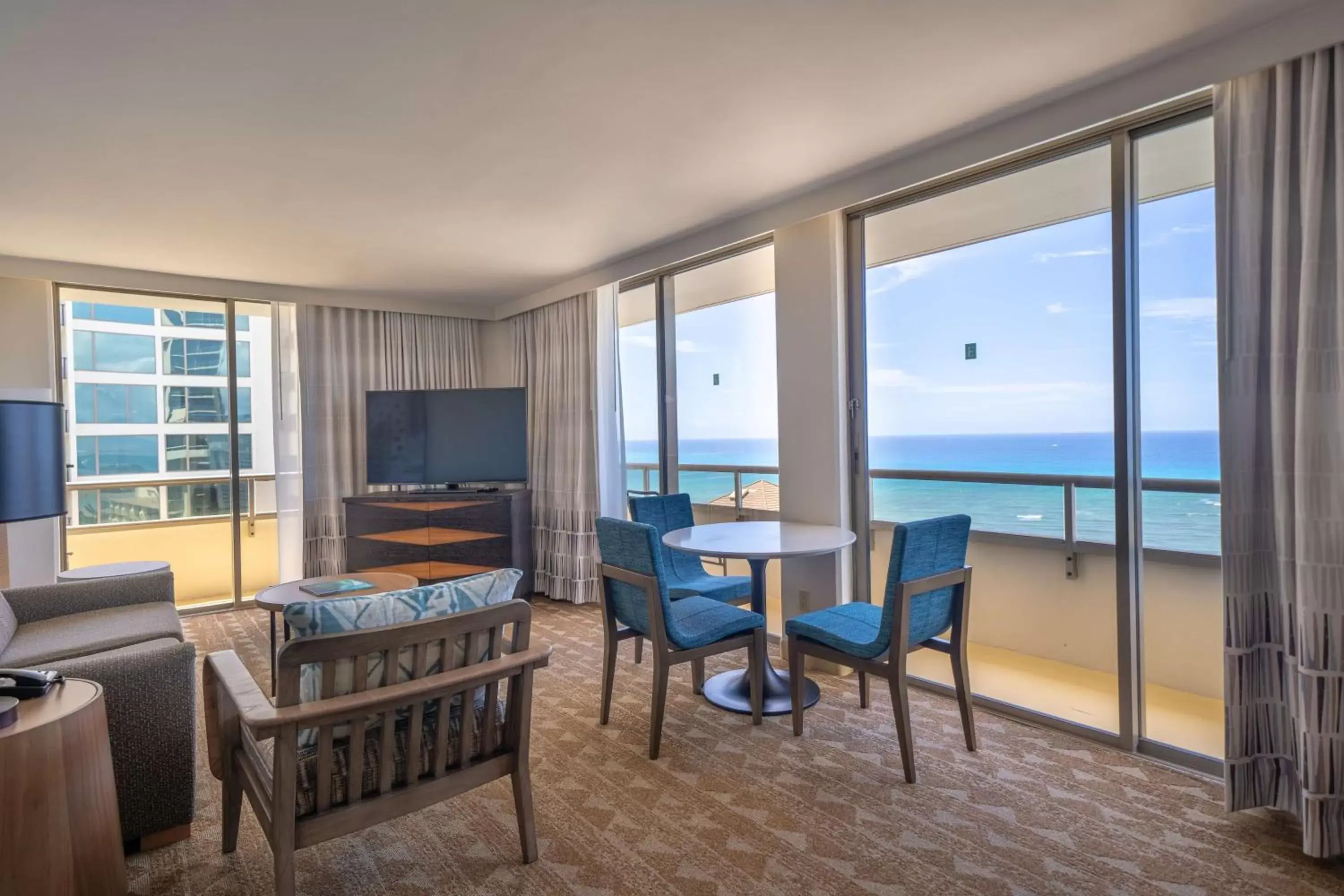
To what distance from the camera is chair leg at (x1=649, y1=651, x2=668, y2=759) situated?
8.61 feet

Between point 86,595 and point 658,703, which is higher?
point 86,595

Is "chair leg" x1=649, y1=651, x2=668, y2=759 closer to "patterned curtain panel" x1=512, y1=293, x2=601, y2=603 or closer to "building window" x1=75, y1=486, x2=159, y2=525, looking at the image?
"patterned curtain panel" x1=512, y1=293, x2=601, y2=603

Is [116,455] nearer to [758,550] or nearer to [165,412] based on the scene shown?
[165,412]

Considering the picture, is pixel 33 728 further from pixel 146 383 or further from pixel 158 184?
pixel 146 383

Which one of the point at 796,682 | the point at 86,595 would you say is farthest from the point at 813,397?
the point at 86,595

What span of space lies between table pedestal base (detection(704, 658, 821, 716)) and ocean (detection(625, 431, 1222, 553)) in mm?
975

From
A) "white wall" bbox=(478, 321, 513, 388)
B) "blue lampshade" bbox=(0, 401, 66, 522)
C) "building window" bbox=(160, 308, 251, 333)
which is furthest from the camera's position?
"white wall" bbox=(478, 321, 513, 388)

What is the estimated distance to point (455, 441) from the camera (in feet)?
18.0

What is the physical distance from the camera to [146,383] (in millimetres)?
5309

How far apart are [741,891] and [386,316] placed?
5.27 meters

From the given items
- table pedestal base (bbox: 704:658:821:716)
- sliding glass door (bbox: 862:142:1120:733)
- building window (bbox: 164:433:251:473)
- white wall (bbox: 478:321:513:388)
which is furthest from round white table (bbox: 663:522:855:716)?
building window (bbox: 164:433:251:473)

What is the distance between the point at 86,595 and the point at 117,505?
2736 millimetres

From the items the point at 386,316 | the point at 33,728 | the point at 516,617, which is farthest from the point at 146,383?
the point at 516,617

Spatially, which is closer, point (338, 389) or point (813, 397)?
point (813, 397)
